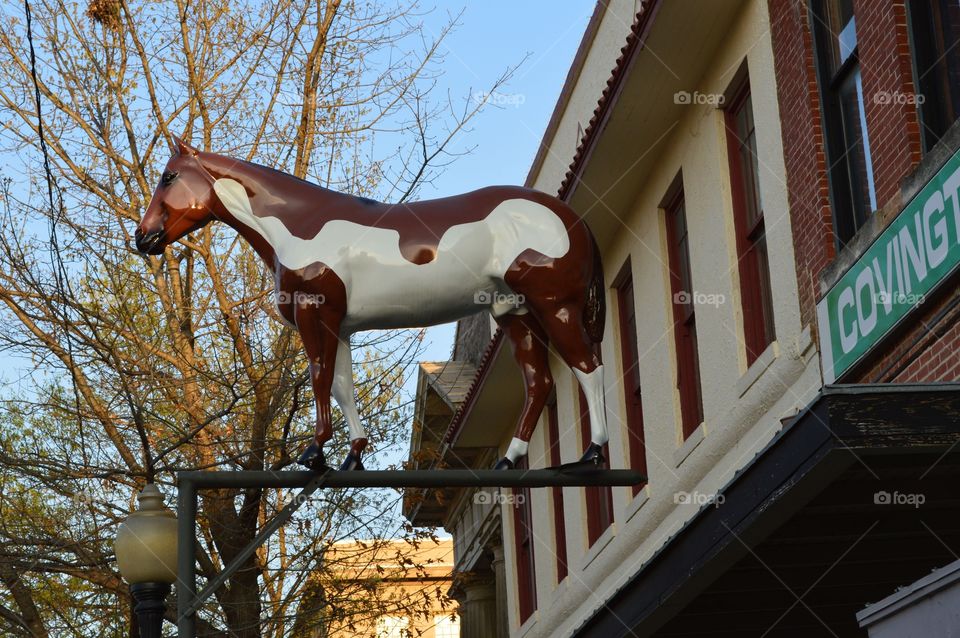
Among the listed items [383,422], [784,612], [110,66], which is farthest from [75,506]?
[784,612]

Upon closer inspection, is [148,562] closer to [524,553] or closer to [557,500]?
[557,500]

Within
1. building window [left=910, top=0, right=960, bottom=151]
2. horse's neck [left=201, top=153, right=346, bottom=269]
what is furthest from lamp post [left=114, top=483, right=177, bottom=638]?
building window [left=910, top=0, right=960, bottom=151]

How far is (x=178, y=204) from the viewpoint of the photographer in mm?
8117

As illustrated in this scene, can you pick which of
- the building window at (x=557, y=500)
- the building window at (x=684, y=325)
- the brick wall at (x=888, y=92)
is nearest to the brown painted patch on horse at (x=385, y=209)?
the brick wall at (x=888, y=92)

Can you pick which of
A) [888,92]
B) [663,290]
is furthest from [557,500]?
[888,92]

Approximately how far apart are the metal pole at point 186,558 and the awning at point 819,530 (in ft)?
8.90

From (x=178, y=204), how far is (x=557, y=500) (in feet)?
48.6

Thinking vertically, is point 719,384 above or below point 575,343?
above

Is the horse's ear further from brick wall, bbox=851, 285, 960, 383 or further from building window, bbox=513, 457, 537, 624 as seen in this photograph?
building window, bbox=513, 457, 537, 624

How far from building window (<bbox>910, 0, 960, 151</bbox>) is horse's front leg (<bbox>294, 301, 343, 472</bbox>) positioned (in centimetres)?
450

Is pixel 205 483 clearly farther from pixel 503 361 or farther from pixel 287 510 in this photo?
pixel 503 361

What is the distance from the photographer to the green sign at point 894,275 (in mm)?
8797

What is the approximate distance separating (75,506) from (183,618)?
10.0 metres

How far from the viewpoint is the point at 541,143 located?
2273cm
